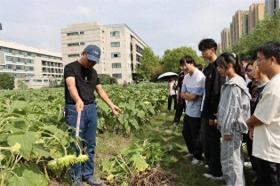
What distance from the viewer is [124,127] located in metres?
6.97

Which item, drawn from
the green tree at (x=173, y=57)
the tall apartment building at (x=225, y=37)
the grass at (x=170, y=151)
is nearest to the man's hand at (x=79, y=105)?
the grass at (x=170, y=151)

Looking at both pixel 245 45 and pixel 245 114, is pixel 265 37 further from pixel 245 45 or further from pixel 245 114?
pixel 245 114

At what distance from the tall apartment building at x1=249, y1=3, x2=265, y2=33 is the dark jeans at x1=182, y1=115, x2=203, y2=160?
209ft

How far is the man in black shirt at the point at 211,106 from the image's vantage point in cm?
452

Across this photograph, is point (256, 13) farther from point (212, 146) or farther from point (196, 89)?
point (212, 146)

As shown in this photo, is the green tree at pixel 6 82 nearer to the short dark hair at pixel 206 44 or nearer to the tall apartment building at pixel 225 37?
the tall apartment building at pixel 225 37

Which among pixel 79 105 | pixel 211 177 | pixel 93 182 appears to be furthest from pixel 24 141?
pixel 211 177

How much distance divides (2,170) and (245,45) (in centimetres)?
4485

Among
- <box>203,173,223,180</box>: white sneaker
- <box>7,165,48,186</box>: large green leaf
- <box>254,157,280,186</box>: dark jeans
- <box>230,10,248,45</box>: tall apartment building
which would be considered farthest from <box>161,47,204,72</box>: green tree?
<box>7,165,48,186</box>: large green leaf

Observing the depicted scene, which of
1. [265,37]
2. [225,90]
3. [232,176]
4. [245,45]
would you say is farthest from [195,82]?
[245,45]

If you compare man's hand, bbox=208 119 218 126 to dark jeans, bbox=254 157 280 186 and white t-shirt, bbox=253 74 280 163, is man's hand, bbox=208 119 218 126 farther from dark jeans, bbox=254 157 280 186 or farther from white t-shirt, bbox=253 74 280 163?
white t-shirt, bbox=253 74 280 163

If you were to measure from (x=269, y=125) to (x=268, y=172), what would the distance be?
54cm

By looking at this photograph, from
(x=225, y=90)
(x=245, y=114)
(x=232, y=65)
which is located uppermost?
(x=232, y=65)

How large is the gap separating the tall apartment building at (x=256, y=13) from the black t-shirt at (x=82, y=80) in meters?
65.2
